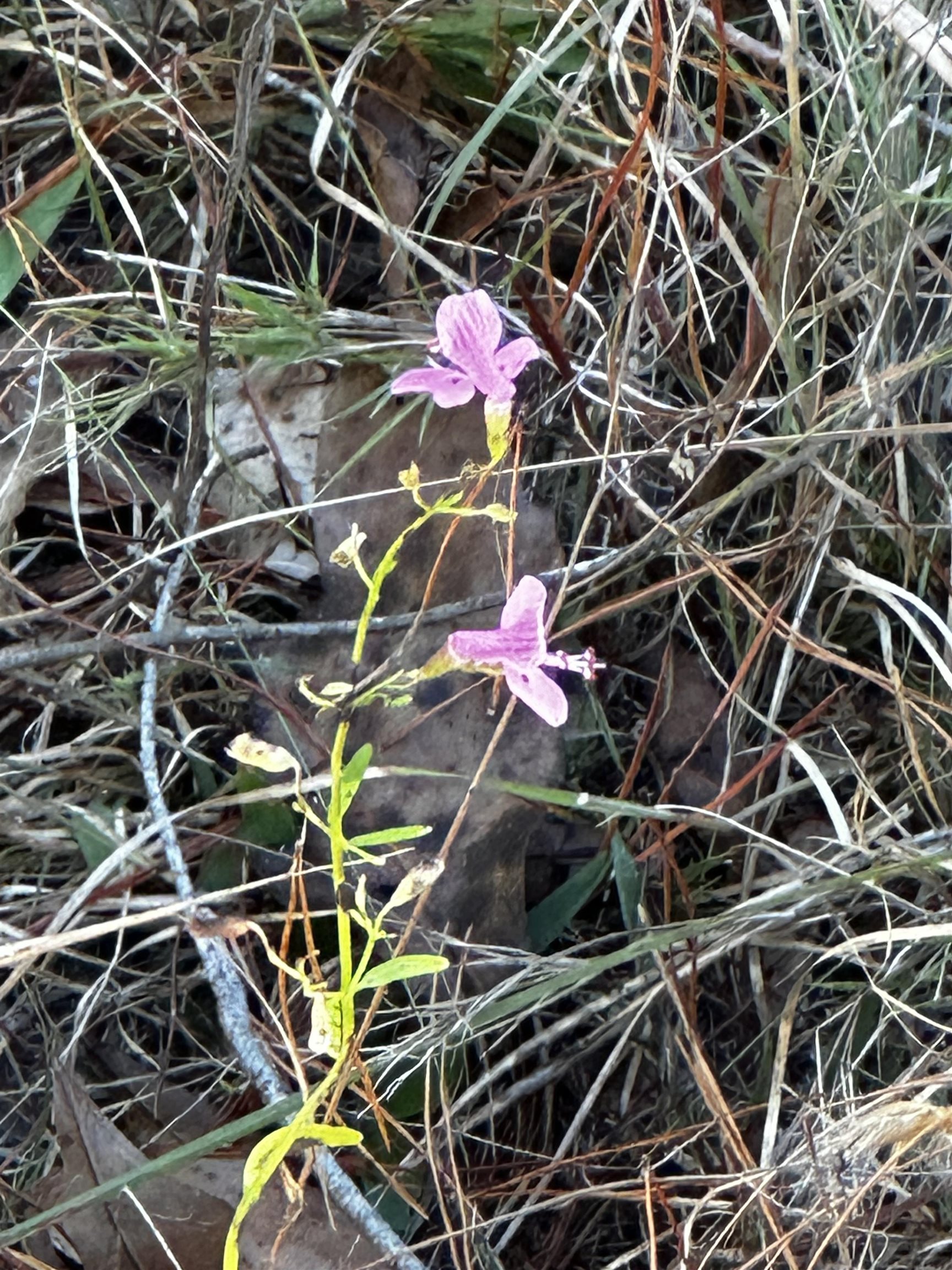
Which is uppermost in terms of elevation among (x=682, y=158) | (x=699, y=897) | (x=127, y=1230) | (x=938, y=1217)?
(x=682, y=158)

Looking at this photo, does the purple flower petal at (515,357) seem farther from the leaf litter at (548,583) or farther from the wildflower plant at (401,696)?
the leaf litter at (548,583)

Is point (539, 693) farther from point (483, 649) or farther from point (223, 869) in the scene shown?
point (223, 869)

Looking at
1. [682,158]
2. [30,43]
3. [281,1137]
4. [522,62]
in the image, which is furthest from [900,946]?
[30,43]

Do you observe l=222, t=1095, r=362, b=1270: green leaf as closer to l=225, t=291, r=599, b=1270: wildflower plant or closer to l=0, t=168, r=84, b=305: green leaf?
l=225, t=291, r=599, b=1270: wildflower plant

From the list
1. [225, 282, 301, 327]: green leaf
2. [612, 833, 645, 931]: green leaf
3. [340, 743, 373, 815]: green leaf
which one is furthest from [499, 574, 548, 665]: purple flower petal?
[225, 282, 301, 327]: green leaf

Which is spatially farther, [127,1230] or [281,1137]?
[127,1230]

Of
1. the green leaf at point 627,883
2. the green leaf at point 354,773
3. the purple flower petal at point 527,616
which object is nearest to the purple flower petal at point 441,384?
the purple flower petal at point 527,616

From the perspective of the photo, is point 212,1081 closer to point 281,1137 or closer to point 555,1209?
point 555,1209
